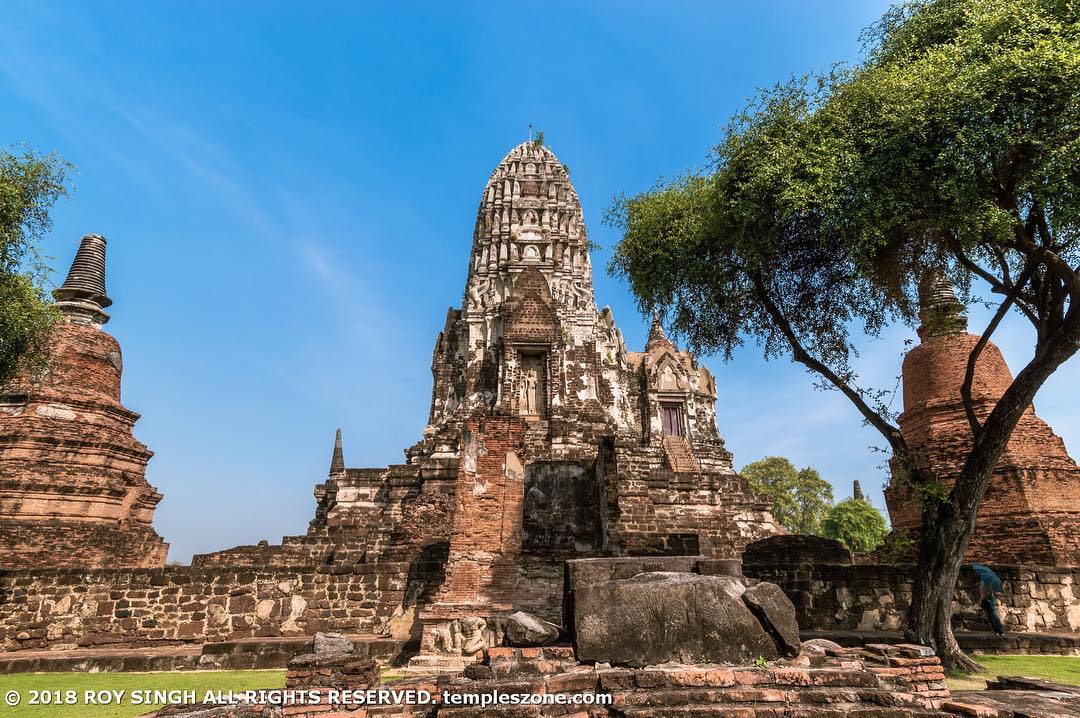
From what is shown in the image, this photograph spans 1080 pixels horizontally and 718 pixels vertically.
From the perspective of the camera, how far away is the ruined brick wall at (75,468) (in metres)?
13.4

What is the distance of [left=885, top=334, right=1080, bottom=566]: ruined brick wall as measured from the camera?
12.1m

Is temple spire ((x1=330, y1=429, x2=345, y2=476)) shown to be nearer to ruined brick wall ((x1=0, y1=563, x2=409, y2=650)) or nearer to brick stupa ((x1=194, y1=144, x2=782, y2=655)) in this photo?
brick stupa ((x1=194, y1=144, x2=782, y2=655))

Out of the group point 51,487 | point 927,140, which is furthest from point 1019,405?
point 51,487

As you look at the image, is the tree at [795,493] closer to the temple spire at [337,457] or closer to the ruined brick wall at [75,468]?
the temple spire at [337,457]

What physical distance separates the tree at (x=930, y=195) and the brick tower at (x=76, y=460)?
550 inches

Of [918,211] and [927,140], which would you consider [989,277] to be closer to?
[918,211]

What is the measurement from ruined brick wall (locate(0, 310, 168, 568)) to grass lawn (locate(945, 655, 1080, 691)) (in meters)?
15.7

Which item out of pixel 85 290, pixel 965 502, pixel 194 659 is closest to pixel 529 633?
pixel 194 659

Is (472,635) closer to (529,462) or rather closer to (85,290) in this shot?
(529,462)

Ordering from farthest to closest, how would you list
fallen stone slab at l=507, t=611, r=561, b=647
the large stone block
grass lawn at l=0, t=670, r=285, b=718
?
grass lawn at l=0, t=670, r=285, b=718 → fallen stone slab at l=507, t=611, r=561, b=647 → the large stone block

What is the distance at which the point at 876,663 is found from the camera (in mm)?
5523

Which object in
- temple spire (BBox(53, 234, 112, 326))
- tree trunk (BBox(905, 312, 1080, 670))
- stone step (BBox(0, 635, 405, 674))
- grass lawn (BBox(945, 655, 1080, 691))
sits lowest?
grass lawn (BBox(945, 655, 1080, 691))

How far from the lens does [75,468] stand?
14617 mm

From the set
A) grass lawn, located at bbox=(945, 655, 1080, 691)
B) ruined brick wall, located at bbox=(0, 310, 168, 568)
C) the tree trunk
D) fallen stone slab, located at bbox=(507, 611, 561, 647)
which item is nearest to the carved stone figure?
fallen stone slab, located at bbox=(507, 611, 561, 647)
